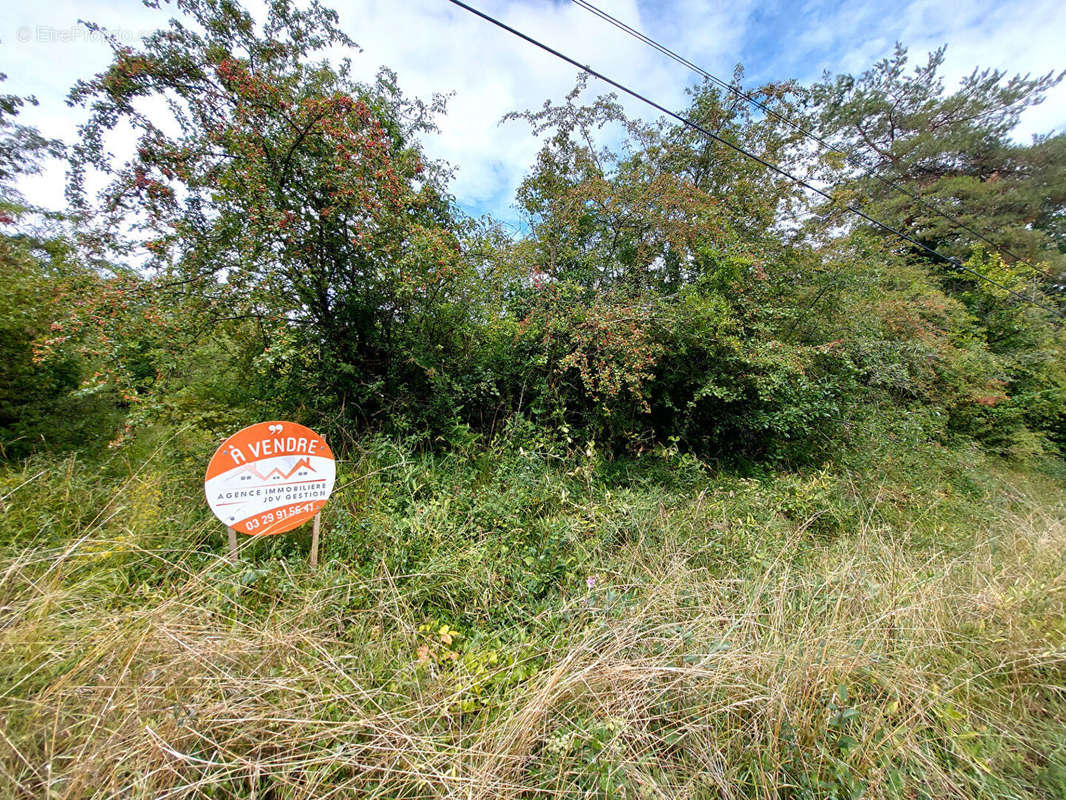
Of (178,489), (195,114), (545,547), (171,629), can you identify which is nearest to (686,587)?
(545,547)

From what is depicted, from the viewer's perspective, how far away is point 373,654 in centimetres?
161

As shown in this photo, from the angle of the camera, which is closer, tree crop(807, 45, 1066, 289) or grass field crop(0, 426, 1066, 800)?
grass field crop(0, 426, 1066, 800)

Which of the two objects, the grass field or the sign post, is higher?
the sign post

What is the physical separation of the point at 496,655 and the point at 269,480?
169cm

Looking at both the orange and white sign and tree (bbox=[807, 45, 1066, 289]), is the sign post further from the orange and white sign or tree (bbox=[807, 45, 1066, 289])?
tree (bbox=[807, 45, 1066, 289])

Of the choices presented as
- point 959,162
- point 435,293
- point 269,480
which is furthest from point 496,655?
Result: point 959,162

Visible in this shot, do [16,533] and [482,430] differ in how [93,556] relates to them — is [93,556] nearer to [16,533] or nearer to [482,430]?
[16,533]

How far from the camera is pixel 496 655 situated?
1673mm

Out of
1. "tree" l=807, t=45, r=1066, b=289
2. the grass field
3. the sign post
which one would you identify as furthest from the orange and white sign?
"tree" l=807, t=45, r=1066, b=289

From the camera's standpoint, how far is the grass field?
119 centimetres

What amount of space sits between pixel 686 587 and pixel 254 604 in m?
2.48

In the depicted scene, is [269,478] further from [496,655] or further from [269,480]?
[496,655]

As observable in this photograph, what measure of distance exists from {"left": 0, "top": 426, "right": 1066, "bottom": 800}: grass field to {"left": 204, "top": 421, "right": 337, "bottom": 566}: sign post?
0.24 m

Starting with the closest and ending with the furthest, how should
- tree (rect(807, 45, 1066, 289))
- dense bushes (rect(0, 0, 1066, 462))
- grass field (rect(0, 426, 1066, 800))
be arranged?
grass field (rect(0, 426, 1066, 800)) < dense bushes (rect(0, 0, 1066, 462)) < tree (rect(807, 45, 1066, 289))
